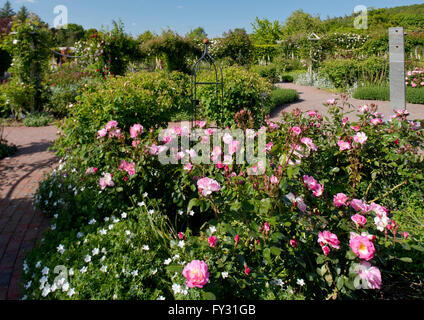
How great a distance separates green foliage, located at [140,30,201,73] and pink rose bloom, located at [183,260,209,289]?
12.6m

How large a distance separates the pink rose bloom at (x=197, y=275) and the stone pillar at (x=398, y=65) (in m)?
4.20

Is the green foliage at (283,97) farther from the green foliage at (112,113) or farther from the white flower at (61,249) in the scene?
the white flower at (61,249)

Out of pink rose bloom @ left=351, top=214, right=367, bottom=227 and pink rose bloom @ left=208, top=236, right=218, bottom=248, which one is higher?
pink rose bloom @ left=351, top=214, right=367, bottom=227

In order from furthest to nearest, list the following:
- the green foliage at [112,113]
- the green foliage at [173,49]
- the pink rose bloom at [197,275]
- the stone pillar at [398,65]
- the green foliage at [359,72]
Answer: the green foliage at [173,49] < the green foliage at [359,72] < the stone pillar at [398,65] < the green foliage at [112,113] < the pink rose bloom at [197,275]

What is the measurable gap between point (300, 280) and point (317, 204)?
439 millimetres

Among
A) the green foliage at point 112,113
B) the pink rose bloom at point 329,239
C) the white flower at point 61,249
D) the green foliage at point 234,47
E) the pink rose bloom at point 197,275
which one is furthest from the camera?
the green foliage at point 234,47

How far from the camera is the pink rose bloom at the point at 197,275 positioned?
1277mm

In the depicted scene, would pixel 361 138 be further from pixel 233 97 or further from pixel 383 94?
pixel 383 94

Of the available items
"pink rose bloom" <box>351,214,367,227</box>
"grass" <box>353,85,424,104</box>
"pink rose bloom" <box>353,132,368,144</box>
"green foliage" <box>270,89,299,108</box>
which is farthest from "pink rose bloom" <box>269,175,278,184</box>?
"grass" <box>353,85,424,104</box>

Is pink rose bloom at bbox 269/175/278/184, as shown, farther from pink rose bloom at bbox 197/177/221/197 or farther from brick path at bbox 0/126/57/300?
brick path at bbox 0/126/57/300

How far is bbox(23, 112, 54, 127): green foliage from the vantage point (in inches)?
328

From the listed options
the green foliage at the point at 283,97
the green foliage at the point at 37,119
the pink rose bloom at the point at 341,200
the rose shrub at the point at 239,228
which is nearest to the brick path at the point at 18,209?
the rose shrub at the point at 239,228
